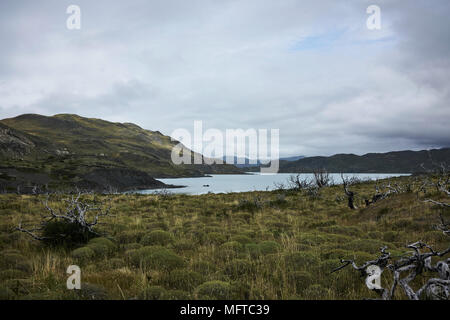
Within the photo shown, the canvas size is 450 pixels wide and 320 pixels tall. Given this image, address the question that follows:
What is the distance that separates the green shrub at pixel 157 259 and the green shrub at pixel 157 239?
1673mm

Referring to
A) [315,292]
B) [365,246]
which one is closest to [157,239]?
[315,292]

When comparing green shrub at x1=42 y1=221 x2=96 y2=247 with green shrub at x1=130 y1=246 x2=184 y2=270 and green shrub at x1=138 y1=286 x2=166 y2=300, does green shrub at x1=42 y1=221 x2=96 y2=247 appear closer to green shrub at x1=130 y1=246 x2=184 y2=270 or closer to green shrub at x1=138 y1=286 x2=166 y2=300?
green shrub at x1=130 y1=246 x2=184 y2=270

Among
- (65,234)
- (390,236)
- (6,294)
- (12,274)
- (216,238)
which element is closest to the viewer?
(6,294)

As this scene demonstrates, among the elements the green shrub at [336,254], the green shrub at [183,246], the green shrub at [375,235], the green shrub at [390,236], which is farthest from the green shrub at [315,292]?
the green shrub at [375,235]

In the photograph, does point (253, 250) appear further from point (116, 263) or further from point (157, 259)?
point (116, 263)

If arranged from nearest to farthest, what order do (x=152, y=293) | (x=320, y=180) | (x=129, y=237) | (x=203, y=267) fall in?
(x=152, y=293) < (x=203, y=267) < (x=129, y=237) < (x=320, y=180)

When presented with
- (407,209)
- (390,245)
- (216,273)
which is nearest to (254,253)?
(216,273)

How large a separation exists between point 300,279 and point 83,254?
6.01m

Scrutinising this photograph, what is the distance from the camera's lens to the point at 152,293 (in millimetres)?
4938
